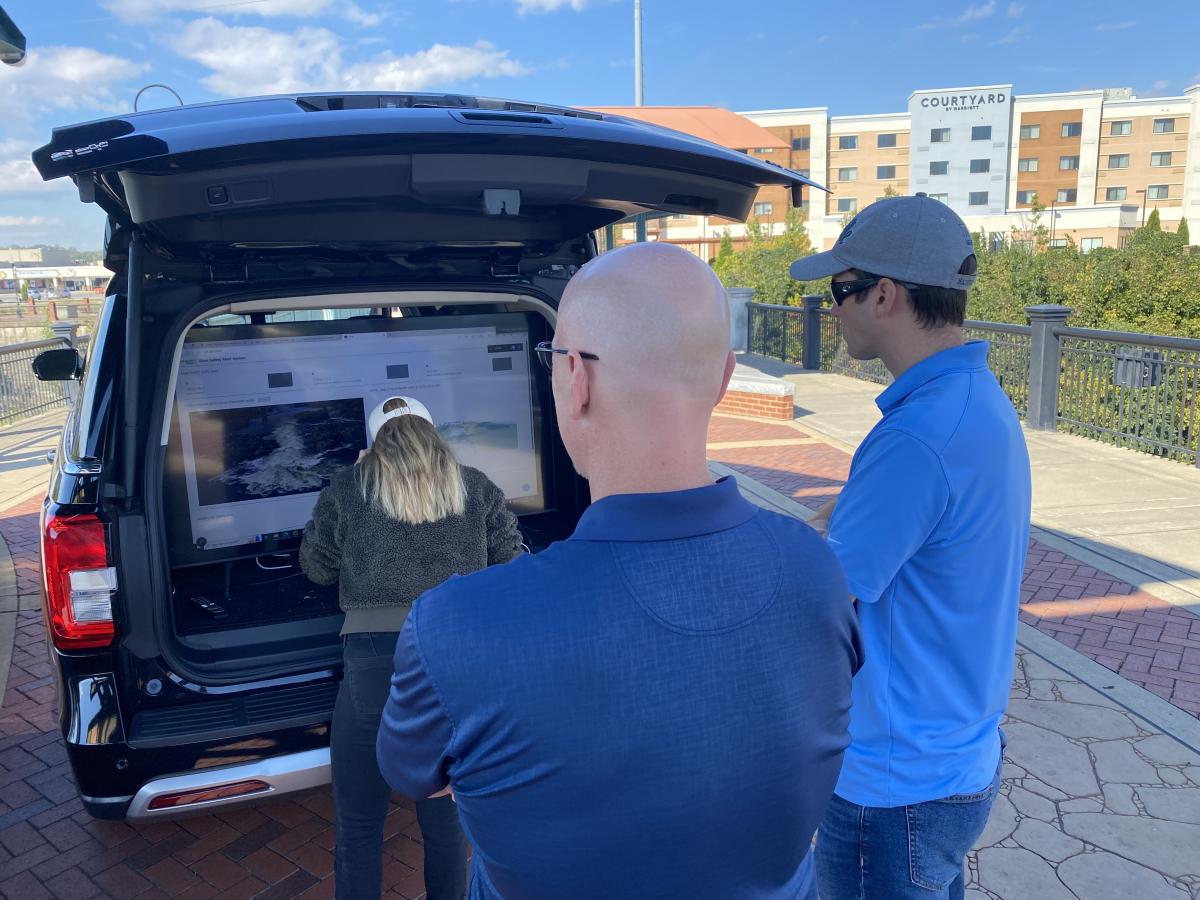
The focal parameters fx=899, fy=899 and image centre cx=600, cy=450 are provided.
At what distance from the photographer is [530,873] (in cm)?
107

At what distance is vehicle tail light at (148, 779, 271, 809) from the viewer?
2635 mm

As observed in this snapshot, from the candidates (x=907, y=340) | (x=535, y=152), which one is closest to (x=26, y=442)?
(x=535, y=152)

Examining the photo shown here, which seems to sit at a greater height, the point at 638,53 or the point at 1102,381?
the point at 638,53

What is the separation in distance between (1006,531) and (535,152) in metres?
1.41

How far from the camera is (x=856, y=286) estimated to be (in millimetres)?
1972

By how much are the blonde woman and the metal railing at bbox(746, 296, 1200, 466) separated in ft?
25.8

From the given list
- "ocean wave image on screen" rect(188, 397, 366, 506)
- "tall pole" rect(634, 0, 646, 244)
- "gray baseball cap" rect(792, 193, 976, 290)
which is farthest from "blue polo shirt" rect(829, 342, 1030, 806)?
"tall pole" rect(634, 0, 646, 244)

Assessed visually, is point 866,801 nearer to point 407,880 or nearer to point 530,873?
point 530,873

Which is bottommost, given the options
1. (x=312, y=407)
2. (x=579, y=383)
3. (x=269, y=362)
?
(x=312, y=407)

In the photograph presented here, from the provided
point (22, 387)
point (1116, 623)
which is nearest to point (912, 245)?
point (1116, 623)

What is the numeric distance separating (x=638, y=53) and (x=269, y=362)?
59.5 ft

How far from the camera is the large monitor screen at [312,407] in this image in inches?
140

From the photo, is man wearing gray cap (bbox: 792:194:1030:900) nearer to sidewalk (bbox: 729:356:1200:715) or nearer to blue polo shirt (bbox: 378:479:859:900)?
blue polo shirt (bbox: 378:479:859:900)

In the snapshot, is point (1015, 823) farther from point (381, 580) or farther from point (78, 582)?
point (78, 582)
